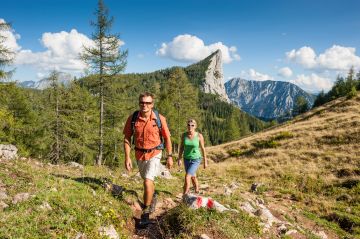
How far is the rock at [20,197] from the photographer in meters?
6.42

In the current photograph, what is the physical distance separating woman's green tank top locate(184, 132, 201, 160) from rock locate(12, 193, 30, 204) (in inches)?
184

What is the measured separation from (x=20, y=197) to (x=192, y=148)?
4959 millimetres

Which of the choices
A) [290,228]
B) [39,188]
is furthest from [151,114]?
[290,228]

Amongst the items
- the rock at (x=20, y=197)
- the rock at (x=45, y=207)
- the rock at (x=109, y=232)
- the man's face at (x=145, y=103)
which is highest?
the man's face at (x=145, y=103)

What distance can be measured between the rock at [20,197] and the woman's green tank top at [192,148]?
4.67 metres

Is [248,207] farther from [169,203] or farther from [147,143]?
[147,143]

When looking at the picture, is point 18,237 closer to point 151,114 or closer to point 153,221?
point 153,221

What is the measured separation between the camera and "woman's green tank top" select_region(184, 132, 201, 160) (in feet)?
31.2

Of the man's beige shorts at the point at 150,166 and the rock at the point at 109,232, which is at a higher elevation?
the man's beige shorts at the point at 150,166

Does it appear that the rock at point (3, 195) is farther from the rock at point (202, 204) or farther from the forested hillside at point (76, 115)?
the forested hillside at point (76, 115)

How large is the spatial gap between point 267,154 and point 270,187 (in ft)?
33.8

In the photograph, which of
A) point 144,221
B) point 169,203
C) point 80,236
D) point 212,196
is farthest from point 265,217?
point 80,236

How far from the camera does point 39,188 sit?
7.16 meters

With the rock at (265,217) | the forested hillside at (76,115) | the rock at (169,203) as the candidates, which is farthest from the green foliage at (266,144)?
the rock at (169,203)
